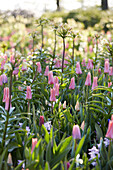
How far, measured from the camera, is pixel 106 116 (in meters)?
1.91

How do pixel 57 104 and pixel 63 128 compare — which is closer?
pixel 63 128

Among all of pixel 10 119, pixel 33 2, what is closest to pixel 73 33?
pixel 10 119

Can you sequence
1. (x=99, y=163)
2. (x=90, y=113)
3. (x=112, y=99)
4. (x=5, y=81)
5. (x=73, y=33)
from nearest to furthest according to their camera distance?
(x=99, y=163) → (x=112, y=99) → (x=90, y=113) → (x=5, y=81) → (x=73, y=33)

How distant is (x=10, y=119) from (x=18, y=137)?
0.14m

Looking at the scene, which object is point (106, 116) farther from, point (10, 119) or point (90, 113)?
point (10, 119)

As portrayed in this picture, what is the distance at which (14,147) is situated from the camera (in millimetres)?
1510

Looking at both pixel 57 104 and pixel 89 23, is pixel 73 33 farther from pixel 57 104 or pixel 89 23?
pixel 89 23

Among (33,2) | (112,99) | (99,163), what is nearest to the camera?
(99,163)

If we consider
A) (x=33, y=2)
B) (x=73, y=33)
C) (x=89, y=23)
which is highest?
(x=33, y=2)

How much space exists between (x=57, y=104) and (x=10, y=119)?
594 mm

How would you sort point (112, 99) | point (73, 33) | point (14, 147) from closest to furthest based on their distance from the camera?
point (14, 147), point (112, 99), point (73, 33)

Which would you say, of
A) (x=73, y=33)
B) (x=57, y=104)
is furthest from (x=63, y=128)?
(x=73, y=33)

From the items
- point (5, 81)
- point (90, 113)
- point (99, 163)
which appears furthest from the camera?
point (5, 81)

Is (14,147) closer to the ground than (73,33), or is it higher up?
closer to the ground
